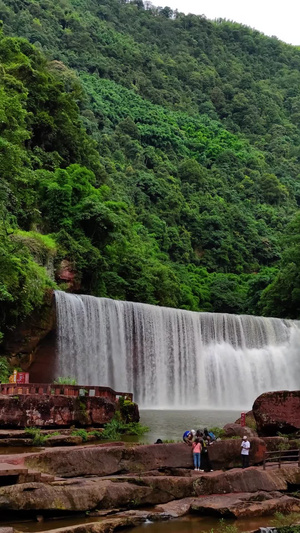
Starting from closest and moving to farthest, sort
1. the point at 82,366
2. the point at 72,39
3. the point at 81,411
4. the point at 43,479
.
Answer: the point at 43,479
the point at 81,411
the point at 82,366
the point at 72,39

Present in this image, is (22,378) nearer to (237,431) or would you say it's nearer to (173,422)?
(173,422)

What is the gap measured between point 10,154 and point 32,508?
16.8 m

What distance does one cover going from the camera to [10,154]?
946 inches

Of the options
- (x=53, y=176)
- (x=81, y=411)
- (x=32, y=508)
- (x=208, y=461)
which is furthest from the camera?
(x=53, y=176)

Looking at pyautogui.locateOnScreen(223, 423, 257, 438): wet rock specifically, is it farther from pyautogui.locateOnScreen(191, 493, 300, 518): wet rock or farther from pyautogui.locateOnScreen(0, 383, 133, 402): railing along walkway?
pyautogui.locateOnScreen(0, 383, 133, 402): railing along walkway

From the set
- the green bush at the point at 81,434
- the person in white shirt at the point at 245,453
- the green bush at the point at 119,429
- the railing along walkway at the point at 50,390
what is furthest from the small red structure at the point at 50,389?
the person in white shirt at the point at 245,453

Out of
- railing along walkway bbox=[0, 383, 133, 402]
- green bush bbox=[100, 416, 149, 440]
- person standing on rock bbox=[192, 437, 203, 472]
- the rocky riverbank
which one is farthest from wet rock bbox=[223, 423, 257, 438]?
railing along walkway bbox=[0, 383, 133, 402]

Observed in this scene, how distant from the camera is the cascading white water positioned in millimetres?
31656

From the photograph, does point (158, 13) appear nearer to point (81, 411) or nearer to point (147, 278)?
point (147, 278)

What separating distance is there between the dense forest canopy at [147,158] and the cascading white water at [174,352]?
332cm

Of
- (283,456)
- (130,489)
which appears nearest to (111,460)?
(130,489)

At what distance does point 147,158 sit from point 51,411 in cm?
6390

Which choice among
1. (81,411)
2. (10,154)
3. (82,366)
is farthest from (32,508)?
(82,366)

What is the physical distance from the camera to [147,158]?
263ft
